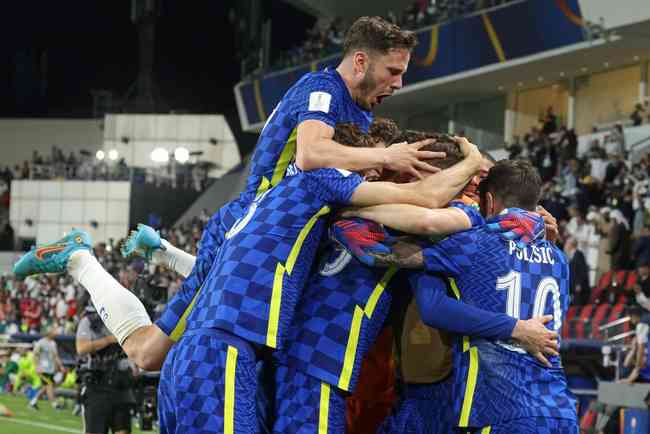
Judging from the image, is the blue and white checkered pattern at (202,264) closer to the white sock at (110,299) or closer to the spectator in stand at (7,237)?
the white sock at (110,299)

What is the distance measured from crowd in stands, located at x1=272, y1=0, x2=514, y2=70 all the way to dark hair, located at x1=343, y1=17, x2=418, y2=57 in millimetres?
25324

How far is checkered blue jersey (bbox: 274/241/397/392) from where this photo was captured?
4.31 m

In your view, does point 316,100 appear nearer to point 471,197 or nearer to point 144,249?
point 471,197

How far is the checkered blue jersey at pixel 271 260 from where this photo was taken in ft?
14.0

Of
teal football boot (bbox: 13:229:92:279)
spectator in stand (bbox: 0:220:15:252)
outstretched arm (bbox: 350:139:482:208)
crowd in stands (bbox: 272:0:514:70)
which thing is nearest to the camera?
outstretched arm (bbox: 350:139:482:208)

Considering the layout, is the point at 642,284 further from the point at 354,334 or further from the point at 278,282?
the point at 278,282

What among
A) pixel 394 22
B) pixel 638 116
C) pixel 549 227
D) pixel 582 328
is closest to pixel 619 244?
pixel 582 328

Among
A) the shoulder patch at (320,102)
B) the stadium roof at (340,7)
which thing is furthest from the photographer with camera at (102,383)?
the stadium roof at (340,7)

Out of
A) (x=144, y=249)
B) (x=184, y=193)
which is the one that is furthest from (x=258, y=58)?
(x=144, y=249)

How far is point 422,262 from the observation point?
4.28m

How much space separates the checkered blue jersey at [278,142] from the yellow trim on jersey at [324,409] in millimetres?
829

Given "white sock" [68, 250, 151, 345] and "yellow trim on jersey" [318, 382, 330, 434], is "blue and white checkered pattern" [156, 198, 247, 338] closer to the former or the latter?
"white sock" [68, 250, 151, 345]

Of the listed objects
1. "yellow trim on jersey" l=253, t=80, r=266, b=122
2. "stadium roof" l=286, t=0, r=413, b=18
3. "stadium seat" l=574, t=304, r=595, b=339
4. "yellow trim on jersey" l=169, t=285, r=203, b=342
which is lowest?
"stadium seat" l=574, t=304, r=595, b=339

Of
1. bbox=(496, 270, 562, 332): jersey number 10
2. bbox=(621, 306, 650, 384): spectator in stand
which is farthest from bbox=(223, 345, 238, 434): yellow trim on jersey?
bbox=(621, 306, 650, 384): spectator in stand
